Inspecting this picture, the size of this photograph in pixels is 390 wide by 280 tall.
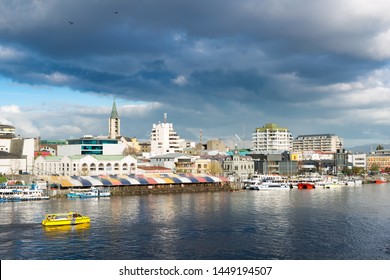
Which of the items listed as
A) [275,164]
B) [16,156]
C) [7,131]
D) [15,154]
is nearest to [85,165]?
[16,156]

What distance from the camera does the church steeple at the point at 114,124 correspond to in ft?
509

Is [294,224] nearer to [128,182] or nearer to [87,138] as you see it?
[128,182]

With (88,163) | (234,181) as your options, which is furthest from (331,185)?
(88,163)

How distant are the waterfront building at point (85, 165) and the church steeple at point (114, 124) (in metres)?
62.0

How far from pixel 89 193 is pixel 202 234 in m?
36.2

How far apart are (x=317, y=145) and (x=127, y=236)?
566 feet

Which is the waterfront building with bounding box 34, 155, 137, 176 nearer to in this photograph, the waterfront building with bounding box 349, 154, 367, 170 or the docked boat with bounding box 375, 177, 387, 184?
the docked boat with bounding box 375, 177, 387, 184

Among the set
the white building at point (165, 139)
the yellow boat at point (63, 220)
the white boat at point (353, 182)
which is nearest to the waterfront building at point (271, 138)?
the white building at point (165, 139)

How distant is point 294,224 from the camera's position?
39906 millimetres

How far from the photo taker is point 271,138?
190 meters

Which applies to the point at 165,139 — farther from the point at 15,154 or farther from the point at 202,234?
the point at 202,234

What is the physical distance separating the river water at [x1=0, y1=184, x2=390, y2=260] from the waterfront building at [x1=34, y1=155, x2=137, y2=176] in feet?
111

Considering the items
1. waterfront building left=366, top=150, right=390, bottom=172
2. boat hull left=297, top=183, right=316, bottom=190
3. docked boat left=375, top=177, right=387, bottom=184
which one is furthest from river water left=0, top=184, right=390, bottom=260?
waterfront building left=366, top=150, right=390, bottom=172

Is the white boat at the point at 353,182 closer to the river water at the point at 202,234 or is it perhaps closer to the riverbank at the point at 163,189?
the riverbank at the point at 163,189
